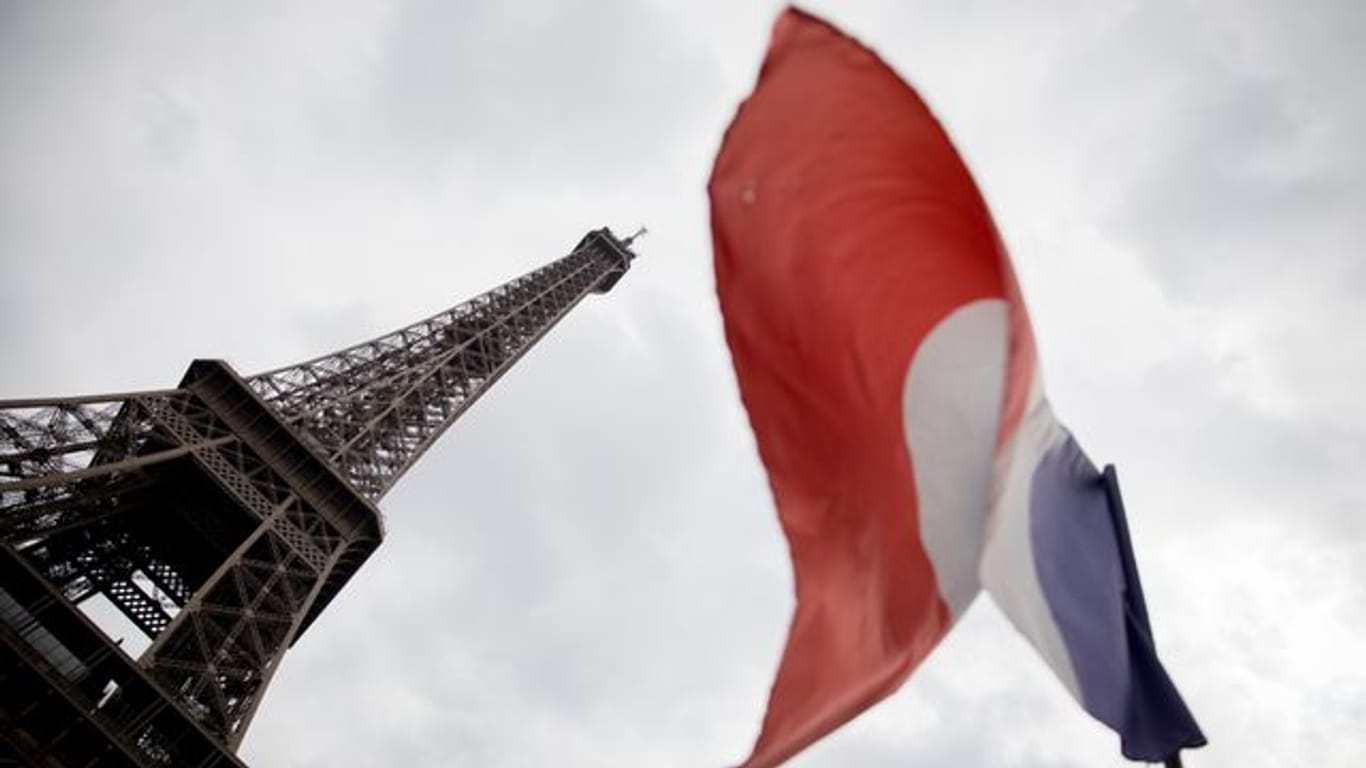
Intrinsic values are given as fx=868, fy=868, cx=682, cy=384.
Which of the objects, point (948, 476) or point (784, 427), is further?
point (784, 427)

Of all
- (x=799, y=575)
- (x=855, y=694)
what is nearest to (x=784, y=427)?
(x=799, y=575)

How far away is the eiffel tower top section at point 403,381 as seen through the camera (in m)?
28.5

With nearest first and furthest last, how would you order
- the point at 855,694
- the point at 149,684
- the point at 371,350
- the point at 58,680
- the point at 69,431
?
1. the point at 855,694
2. the point at 58,680
3. the point at 149,684
4. the point at 69,431
5. the point at 371,350

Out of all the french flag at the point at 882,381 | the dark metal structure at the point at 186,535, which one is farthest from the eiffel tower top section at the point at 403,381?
the french flag at the point at 882,381

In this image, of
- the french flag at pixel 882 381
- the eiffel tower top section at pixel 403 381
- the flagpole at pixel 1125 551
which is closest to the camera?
the french flag at pixel 882 381

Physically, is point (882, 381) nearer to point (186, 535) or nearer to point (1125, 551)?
point (1125, 551)

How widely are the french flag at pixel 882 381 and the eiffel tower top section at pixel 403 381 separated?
24.7 meters

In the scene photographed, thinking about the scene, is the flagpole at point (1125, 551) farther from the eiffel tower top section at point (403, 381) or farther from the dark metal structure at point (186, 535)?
the eiffel tower top section at point (403, 381)

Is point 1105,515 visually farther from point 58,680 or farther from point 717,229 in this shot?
point 58,680

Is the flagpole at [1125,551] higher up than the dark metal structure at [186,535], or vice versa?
the flagpole at [1125,551]

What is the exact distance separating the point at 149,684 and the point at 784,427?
17.7 meters

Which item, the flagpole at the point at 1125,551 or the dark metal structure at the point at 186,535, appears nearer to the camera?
the flagpole at the point at 1125,551

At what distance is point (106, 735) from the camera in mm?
15922

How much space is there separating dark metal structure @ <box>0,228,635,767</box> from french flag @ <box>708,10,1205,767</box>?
56.3ft
